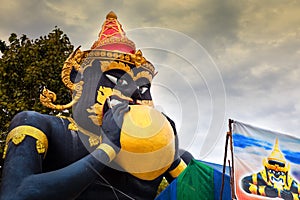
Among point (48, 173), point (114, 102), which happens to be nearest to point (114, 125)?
point (114, 102)

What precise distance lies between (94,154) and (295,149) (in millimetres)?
1745

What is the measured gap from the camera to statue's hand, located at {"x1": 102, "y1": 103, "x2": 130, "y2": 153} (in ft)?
13.1

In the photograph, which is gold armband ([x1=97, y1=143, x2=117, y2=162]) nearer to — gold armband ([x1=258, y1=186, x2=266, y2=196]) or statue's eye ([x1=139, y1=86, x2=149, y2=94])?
statue's eye ([x1=139, y1=86, x2=149, y2=94])

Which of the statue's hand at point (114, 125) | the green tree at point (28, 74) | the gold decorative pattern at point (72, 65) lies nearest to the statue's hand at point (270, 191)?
the statue's hand at point (114, 125)

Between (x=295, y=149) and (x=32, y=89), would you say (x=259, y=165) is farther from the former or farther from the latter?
(x=32, y=89)

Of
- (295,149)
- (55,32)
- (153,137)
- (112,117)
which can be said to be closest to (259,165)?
(295,149)

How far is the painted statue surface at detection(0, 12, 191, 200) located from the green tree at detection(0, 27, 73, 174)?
4.11m

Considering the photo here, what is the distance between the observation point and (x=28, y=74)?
30.2 ft

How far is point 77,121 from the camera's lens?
4496mm

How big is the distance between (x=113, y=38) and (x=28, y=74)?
475 cm

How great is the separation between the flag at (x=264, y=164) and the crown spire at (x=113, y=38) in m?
1.56

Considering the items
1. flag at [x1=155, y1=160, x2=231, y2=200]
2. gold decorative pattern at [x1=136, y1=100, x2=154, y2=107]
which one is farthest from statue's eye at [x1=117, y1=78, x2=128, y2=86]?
flag at [x1=155, y1=160, x2=231, y2=200]

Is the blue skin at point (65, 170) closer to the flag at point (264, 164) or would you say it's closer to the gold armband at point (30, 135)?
the gold armband at point (30, 135)

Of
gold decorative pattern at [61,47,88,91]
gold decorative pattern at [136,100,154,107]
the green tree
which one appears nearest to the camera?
gold decorative pattern at [136,100,154,107]
